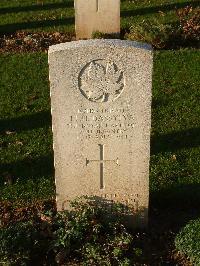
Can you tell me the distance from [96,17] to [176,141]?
4219mm

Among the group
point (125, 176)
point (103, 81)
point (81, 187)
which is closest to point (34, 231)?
point (81, 187)

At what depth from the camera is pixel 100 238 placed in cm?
554

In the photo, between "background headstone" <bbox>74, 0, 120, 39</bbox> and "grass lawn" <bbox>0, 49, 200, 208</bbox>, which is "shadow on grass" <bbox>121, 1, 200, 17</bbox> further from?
"grass lawn" <bbox>0, 49, 200, 208</bbox>

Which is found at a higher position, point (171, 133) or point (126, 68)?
point (126, 68)

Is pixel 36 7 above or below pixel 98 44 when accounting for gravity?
below

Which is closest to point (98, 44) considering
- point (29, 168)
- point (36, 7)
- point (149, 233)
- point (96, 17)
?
point (149, 233)

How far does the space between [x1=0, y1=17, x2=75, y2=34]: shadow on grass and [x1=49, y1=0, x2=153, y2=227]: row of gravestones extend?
674 cm

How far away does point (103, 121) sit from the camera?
5.26 metres

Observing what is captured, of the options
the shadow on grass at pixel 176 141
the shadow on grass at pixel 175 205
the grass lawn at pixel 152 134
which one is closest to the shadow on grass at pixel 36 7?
the grass lawn at pixel 152 134

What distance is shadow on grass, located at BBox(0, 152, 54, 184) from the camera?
686 cm

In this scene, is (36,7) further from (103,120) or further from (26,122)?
(103,120)

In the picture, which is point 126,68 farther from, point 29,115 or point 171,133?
point 29,115

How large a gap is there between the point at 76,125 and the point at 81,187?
2.53ft

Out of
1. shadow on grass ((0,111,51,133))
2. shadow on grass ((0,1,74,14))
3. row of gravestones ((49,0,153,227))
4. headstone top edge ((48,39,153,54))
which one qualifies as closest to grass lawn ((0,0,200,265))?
shadow on grass ((0,111,51,133))
